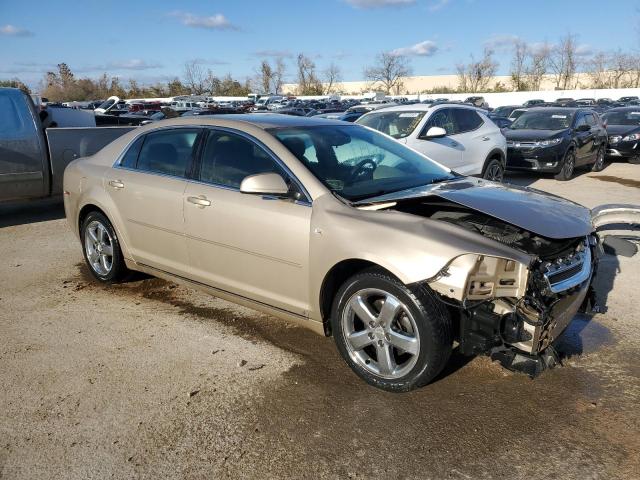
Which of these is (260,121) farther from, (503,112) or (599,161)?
(503,112)

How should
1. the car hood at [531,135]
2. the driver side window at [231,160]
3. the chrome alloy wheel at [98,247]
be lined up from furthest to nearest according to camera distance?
the car hood at [531,135], the chrome alloy wheel at [98,247], the driver side window at [231,160]

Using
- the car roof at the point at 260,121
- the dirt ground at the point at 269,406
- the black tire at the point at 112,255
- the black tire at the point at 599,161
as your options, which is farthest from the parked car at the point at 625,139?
the black tire at the point at 112,255

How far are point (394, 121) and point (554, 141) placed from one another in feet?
15.1

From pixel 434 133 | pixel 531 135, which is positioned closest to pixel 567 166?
pixel 531 135

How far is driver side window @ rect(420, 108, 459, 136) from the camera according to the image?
9.08 metres

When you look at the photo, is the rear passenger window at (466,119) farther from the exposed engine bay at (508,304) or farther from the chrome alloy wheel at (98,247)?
the exposed engine bay at (508,304)

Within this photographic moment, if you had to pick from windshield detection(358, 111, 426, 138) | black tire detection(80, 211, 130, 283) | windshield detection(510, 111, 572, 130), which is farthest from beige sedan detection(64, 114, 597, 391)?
windshield detection(510, 111, 572, 130)

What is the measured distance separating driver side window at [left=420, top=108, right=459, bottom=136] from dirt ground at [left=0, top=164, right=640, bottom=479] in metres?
5.08

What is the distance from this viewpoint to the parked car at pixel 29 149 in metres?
7.67

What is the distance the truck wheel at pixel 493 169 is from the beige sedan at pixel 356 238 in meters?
5.75

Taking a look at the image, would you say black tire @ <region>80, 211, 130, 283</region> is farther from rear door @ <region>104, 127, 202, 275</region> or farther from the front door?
the front door

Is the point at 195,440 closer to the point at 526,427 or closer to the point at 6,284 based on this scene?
the point at 526,427

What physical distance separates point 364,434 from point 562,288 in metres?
1.43

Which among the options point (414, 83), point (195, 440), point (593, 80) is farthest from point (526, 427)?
point (414, 83)
